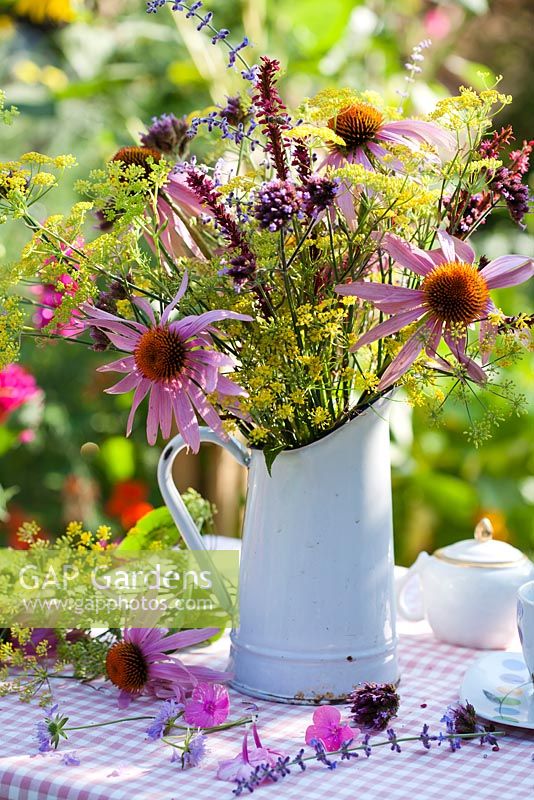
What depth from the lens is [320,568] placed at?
Result: 3.29ft

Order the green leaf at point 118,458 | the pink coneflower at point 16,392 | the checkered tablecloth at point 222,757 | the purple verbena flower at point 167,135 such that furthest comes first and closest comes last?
the green leaf at point 118,458 < the pink coneflower at point 16,392 < the purple verbena flower at point 167,135 < the checkered tablecloth at point 222,757

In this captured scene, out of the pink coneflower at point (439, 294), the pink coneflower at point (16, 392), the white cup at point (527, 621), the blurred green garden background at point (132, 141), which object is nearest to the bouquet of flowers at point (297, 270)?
the pink coneflower at point (439, 294)

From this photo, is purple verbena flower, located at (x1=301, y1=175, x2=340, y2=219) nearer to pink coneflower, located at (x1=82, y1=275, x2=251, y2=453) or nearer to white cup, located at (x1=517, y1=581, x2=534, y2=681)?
pink coneflower, located at (x1=82, y1=275, x2=251, y2=453)

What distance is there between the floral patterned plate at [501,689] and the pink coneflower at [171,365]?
14.0 inches

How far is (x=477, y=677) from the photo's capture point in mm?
1046

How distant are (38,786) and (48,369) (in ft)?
6.96

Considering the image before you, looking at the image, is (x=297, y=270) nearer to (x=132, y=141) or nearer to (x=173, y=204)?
(x=173, y=204)

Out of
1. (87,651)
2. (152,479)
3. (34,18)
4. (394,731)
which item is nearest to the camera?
(394,731)

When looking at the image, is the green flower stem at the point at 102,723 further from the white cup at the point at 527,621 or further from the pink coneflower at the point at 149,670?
the white cup at the point at 527,621

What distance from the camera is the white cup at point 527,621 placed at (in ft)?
3.08

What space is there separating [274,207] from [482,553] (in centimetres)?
54

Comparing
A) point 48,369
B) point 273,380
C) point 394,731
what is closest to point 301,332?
point 273,380

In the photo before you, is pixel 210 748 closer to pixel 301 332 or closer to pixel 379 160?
pixel 301 332

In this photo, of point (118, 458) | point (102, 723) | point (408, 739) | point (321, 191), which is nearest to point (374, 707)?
point (408, 739)
